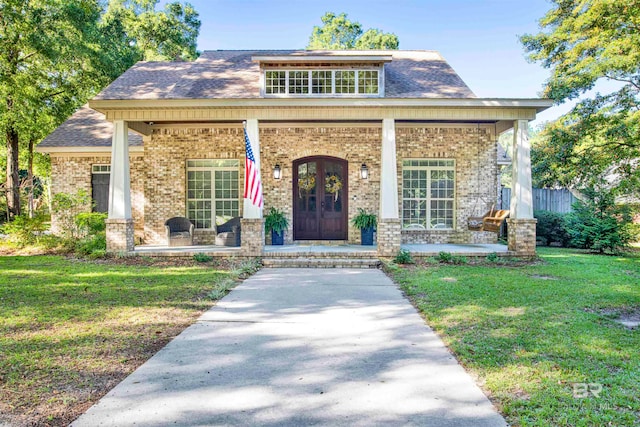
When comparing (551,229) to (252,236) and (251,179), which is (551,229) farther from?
(251,179)

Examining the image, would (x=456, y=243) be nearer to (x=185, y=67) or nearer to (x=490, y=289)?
(x=490, y=289)

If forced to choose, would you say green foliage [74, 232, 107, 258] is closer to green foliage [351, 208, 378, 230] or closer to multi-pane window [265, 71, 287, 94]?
multi-pane window [265, 71, 287, 94]

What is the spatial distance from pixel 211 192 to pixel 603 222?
1061cm

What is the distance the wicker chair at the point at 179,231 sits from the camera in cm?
1093

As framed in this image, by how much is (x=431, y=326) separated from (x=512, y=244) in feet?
19.8

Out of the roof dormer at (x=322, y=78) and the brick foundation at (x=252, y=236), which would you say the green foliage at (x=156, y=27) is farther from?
the brick foundation at (x=252, y=236)

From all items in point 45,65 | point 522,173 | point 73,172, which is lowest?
point 522,173

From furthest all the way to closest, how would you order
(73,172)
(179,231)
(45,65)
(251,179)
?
(45,65), (73,172), (179,231), (251,179)

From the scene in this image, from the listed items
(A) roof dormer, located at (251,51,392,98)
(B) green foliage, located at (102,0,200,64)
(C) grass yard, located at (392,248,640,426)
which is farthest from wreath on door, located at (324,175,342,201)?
(B) green foliage, located at (102,0,200,64)

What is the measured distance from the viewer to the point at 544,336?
13.6 feet

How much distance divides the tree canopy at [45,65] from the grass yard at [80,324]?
23.8 ft

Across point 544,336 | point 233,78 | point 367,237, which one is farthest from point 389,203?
point 233,78

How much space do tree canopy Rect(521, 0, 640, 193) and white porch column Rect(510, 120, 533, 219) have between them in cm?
443

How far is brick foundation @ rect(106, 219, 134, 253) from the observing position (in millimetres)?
9562
